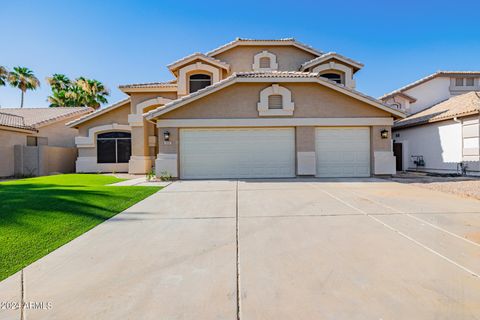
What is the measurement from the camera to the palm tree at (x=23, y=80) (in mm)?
31141

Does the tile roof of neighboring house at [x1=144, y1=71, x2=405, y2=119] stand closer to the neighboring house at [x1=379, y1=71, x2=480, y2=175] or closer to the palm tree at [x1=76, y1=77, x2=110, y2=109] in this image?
the neighboring house at [x1=379, y1=71, x2=480, y2=175]

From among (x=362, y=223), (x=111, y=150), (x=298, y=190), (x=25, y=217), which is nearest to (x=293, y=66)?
(x=298, y=190)

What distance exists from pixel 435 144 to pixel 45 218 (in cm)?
1847

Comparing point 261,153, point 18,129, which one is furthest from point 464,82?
point 18,129

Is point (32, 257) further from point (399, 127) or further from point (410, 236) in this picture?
point (399, 127)

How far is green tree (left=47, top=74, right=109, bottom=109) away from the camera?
28547 millimetres

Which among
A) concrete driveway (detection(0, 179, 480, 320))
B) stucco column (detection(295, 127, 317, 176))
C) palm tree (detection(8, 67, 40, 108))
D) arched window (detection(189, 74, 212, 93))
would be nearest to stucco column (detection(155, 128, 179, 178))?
arched window (detection(189, 74, 212, 93))

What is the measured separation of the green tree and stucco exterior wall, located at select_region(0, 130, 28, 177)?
13216 millimetres

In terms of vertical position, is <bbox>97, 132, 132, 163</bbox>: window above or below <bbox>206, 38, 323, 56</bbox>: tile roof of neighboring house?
below

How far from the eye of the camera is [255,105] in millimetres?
12188

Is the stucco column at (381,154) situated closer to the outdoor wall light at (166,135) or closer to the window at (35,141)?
the outdoor wall light at (166,135)

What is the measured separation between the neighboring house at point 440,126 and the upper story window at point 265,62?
8.32 metres

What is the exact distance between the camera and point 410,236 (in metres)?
4.23

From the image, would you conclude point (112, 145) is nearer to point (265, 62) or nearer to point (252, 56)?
point (252, 56)
